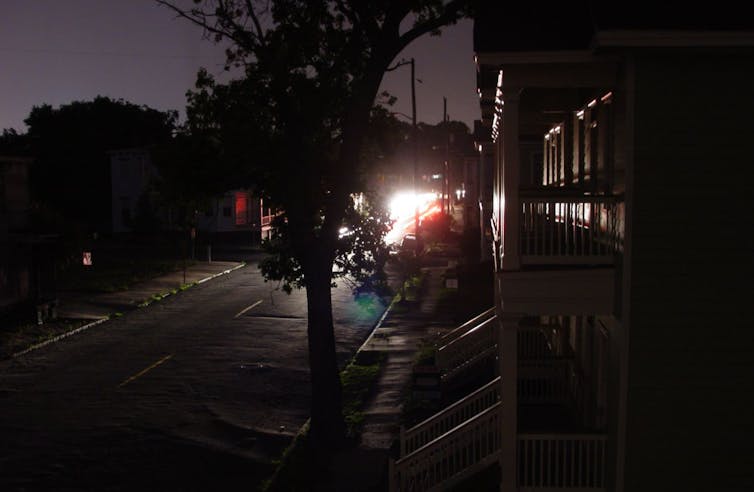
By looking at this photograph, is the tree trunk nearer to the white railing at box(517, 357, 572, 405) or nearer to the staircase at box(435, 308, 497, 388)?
the staircase at box(435, 308, 497, 388)

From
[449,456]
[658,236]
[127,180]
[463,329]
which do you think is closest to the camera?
[658,236]

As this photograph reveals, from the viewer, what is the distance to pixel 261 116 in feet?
49.1

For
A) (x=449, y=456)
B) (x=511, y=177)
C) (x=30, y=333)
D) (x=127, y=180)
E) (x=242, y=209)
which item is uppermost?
(x=127, y=180)

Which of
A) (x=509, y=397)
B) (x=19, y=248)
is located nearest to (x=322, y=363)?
(x=509, y=397)

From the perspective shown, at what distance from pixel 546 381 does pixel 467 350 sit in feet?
7.99

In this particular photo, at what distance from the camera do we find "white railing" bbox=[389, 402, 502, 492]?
11.4m

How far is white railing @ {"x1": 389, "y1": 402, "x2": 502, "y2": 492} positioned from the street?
3035 mm

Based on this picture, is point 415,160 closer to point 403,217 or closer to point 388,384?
point 388,384

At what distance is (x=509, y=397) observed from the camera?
10.1 metres

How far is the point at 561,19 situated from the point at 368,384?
472 inches

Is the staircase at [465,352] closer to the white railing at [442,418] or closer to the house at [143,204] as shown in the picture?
the white railing at [442,418]

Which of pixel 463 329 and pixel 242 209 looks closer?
pixel 463 329

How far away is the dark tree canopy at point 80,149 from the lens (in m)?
67.4

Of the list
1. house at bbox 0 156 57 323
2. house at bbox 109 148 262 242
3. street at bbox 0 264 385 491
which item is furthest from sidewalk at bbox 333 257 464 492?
house at bbox 109 148 262 242
